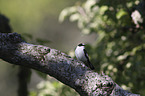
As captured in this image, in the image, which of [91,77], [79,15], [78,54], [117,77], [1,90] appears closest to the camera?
[91,77]

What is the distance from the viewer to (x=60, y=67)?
2.23 m

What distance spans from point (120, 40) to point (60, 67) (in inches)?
99.1

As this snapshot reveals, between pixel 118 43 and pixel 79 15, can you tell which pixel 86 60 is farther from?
pixel 79 15

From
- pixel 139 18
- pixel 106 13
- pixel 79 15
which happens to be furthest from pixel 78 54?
pixel 79 15

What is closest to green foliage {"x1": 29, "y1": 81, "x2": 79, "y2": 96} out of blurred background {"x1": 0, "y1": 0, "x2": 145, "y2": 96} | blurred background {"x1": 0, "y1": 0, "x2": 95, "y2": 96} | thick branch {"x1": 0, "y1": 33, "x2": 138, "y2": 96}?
blurred background {"x1": 0, "y1": 0, "x2": 145, "y2": 96}

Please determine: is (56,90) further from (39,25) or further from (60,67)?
(39,25)

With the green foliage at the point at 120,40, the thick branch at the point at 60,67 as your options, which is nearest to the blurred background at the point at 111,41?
A: the green foliage at the point at 120,40

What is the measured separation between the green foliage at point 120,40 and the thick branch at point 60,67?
1.52 metres

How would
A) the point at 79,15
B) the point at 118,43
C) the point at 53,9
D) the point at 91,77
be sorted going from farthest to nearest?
the point at 53,9, the point at 79,15, the point at 118,43, the point at 91,77

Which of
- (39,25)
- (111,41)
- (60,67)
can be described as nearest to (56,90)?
(111,41)

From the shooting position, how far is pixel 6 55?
227 centimetres

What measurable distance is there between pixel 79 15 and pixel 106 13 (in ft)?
4.95

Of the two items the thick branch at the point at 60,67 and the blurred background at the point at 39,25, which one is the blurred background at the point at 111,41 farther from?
the blurred background at the point at 39,25

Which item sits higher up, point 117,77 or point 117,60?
point 117,60
